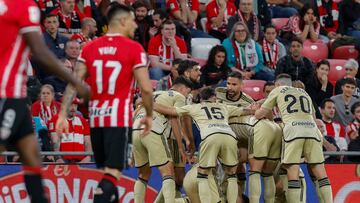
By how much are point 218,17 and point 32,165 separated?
11.8 m

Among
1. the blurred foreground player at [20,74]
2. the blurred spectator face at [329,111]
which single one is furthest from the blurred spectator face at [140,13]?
the blurred foreground player at [20,74]

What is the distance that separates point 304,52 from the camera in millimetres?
21281

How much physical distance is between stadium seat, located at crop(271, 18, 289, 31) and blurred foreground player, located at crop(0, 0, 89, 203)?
41.8 ft

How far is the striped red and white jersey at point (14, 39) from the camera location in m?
9.48

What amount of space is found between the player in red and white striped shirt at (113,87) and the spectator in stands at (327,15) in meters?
11.0

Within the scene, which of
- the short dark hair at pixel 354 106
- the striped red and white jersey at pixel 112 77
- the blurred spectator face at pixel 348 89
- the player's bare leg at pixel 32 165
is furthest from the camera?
the blurred spectator face at pixel 348 89

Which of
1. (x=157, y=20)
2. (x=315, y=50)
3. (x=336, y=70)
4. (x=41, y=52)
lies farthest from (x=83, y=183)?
(x=41, y=52)

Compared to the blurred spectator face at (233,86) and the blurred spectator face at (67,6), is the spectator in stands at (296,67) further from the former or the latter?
the blurred spectator face at (67,6)

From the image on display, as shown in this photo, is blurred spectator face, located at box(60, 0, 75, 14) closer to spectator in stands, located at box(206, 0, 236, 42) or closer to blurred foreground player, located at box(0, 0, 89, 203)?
spectator in stands, located at box(206, 0, 236, 42)

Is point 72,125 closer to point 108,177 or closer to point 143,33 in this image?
point 143,33

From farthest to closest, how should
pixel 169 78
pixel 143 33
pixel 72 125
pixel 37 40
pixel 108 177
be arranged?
1. pixel 143 33
2. pixel 169 78
3. pixel 72 125
4. pixel 108 177
5. pixel 37 40

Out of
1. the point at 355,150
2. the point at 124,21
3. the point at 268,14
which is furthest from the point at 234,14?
the point at 124,21

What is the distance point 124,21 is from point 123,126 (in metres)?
1.01

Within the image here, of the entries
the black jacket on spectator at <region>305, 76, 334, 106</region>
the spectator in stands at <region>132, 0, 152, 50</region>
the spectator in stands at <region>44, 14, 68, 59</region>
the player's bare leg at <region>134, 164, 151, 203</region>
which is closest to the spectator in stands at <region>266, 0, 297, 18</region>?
the black jacket on spectator at <region>305, 76, 334, 106</region>
